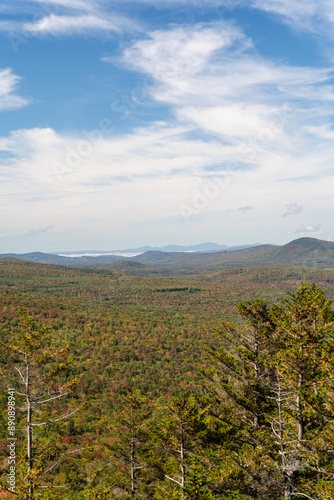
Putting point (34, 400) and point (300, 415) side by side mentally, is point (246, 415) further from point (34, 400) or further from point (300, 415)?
point (34, 400)

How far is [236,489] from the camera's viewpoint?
11.1m

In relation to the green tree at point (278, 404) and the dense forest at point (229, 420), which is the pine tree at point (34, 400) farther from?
the green tree at point (278, 404)

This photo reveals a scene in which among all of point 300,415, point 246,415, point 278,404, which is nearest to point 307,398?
point 300,415

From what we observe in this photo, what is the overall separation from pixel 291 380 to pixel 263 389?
134 inches

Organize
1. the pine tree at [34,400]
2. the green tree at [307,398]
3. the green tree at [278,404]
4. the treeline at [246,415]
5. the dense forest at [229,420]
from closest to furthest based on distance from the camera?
1. the pine tree at [34,400]
2. the treeline at [246,415]
3. the dense forest at [229,420]
4. the green tree at [307,398]
5. the green tree at [278,404]

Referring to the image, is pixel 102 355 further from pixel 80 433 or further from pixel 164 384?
pixel 80 433

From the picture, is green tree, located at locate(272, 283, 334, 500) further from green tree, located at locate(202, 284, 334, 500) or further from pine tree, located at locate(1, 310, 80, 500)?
pine tree, located at locate(1, 310, 80, 500)

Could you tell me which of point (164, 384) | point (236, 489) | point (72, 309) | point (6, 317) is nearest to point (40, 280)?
point (72, 309)

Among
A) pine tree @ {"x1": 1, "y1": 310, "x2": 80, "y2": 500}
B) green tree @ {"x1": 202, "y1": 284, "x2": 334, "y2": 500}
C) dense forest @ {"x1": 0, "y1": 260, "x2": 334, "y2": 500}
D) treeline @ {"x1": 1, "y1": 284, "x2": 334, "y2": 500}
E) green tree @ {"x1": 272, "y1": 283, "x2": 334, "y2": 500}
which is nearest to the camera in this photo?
pine tree @ {"x1": 1, "y1": 310, "x2": 80, "y2": 500}

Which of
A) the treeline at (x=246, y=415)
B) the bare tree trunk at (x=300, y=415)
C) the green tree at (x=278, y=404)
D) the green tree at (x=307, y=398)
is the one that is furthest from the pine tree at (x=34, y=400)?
the bare tree trunk at (x=300, y=415)

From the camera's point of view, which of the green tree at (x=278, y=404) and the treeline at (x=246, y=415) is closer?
the treeline at (x=246, y=415)

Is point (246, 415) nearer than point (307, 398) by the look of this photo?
No

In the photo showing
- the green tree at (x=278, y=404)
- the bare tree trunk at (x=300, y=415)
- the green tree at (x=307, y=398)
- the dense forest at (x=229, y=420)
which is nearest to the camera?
the dense forest at (x=229, y=420)

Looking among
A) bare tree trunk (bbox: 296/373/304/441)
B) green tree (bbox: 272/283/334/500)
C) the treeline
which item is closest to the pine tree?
the treeline
